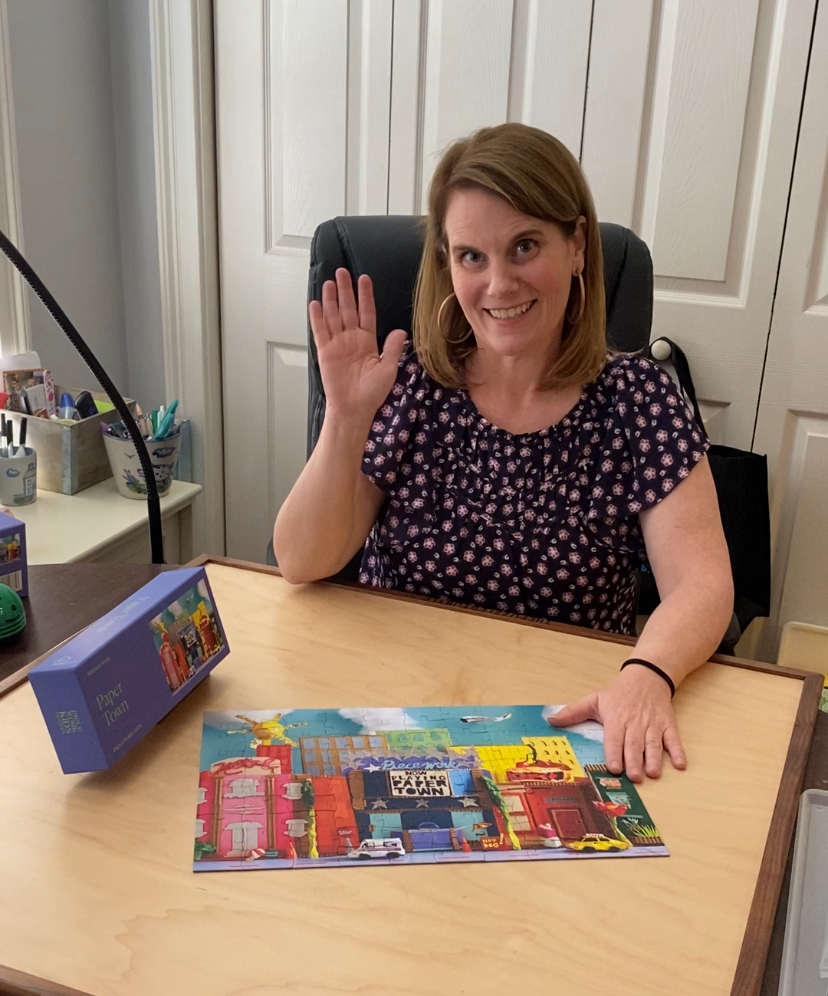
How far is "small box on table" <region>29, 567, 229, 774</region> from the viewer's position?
32.4 inches

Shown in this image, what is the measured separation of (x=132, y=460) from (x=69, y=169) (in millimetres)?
663

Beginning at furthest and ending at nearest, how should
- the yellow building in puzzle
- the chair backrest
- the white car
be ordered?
the chair backrest, the yellow building in puzzle, the white car

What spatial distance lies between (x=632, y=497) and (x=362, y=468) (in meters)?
0.36

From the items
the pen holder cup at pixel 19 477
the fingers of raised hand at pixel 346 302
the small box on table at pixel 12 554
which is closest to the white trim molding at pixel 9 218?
the pen holder cup at pixel 19 477

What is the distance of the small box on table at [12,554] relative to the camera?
1.17 metres

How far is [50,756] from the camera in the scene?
0.88 metres

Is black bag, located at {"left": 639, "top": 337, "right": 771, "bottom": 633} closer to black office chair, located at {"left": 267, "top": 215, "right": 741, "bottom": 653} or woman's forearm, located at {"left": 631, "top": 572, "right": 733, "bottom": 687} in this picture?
black office chair, located at {"left": 267, "top": 215, "right": 741, "bottom": 653}

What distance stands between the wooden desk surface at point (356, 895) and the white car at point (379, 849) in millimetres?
13

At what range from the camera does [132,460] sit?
6.72ft

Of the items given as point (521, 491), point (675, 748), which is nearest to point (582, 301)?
point (521, 491)

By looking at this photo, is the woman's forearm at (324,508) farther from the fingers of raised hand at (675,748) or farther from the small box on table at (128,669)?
the fingers of raised hand at (675,748)

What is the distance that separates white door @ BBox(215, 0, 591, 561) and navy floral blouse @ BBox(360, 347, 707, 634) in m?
0.89

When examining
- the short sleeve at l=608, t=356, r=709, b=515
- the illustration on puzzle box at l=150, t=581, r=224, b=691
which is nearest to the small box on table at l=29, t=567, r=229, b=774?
the illustration on puzzle box at l=150, t=581, r=224, b=691

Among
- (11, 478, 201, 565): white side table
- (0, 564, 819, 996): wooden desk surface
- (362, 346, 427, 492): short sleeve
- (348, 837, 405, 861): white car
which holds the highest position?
(362, 346, 427, 492): short sleeve
